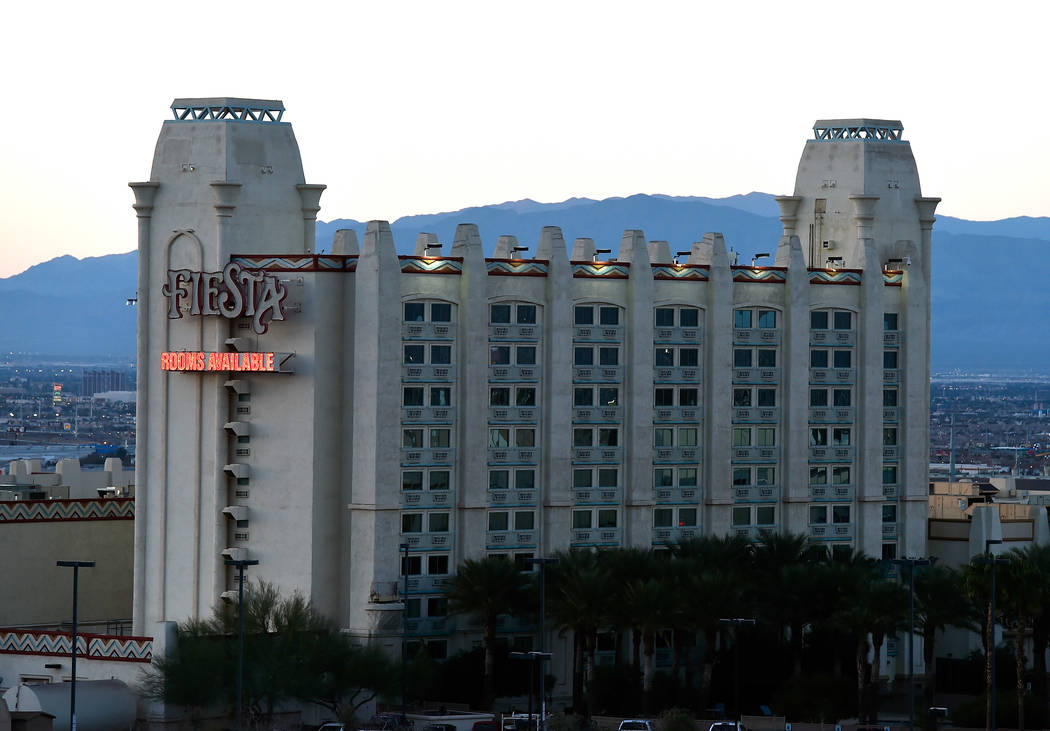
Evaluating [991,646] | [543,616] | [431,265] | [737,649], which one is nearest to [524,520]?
[431,265]

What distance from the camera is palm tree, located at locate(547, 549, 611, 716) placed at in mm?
127688

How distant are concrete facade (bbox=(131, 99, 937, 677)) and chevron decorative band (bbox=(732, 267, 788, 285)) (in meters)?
0.18

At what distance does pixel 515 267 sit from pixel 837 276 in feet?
71.2

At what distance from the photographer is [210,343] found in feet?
438

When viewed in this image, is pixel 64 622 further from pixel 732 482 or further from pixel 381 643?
pixel 732 482

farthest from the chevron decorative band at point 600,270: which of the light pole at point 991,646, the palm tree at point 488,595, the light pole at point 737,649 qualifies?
the light pole at point 991,646

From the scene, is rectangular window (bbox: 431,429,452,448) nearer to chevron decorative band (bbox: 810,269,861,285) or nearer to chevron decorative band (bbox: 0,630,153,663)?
chevron decorative band (bbox: 0,630,153,663)

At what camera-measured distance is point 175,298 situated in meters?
134

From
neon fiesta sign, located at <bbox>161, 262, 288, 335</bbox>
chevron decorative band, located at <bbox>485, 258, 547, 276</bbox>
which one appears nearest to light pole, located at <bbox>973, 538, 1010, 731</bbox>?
chevron decorative band, located at <bbox>485, 258, 547, 276</bbox>

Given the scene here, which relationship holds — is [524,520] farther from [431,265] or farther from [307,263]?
[307,263]

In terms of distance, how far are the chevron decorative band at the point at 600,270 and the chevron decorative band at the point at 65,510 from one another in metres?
30.8

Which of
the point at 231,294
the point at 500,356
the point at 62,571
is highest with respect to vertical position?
the point at 231,294

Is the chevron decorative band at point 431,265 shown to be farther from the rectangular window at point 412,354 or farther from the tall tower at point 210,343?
the tall tower at point 210,343

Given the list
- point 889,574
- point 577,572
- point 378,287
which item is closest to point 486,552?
point 577,572
